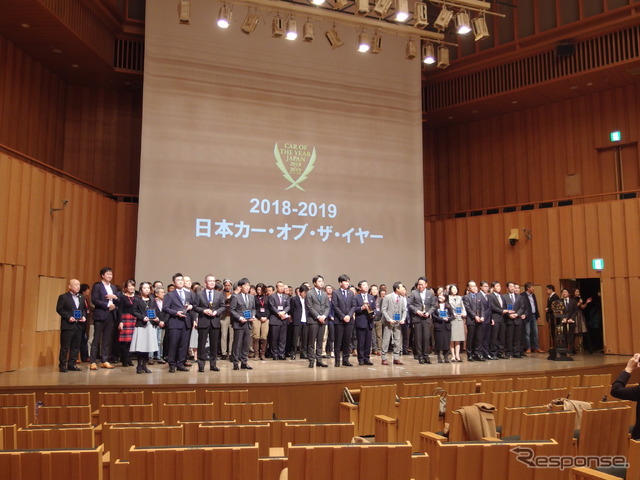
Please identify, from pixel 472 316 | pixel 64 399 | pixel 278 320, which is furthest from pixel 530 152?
pixel 64 399

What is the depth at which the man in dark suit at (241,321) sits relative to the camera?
7938 millimetres

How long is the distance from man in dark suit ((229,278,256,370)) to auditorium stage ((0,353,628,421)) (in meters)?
0.22

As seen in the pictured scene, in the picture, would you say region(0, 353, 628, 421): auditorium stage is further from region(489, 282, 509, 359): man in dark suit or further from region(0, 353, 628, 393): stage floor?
region(489, 282, 509, 359): man in dark suit

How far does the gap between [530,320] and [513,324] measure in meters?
1.34

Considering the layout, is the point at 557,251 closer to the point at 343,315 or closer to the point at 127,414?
the point at 343,315

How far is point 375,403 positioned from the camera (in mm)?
5461

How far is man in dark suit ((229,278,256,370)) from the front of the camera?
7.94m

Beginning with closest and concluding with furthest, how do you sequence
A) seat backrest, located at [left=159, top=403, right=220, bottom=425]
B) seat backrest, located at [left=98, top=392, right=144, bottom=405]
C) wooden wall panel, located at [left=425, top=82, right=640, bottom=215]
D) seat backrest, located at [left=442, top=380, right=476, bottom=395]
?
seat backrest, located at [left=159, top=403, right=220, bottom=425] < seat backrest, located at [left=98, top=392, right=144, bottom=405] < seat backrest, located at [left=442, top=380, right=476, bottom=395] < wooden wall panel, located at [left=425, top=82, right=640, bottom=215]

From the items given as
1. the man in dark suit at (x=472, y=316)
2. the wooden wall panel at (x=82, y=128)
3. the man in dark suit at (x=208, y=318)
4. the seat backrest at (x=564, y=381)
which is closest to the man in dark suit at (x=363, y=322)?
the man in dark suit at (x=472, y=316)

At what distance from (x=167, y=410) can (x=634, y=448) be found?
3.25 metres

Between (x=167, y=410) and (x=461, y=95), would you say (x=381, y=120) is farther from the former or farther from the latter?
(x=167, y=410)

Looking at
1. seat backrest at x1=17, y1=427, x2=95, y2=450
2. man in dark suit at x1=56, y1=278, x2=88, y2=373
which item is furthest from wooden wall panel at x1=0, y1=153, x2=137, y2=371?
seat backrest at x1=17, y1=427, x2=95, y2=450

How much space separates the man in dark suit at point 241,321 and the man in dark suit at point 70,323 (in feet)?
6.86

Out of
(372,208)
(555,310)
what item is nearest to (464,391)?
(555,310)
